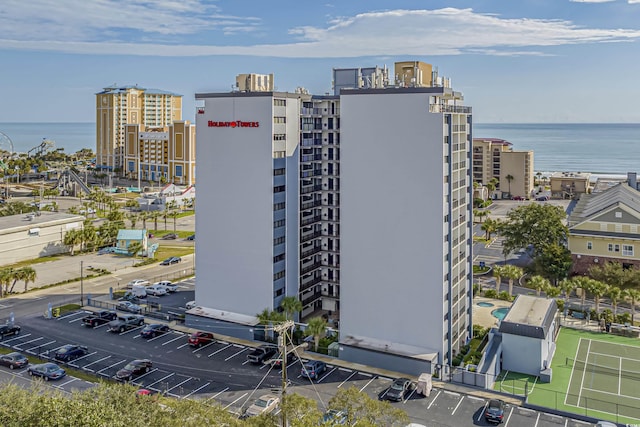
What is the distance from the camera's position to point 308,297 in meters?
45.7

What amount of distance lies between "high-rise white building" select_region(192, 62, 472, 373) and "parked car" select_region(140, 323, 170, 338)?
2.82 m

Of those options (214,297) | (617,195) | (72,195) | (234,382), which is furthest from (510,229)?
(72,195)

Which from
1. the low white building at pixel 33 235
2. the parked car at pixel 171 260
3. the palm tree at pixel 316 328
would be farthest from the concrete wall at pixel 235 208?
the low white building at pixel 33 235

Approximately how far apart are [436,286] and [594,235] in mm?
29108

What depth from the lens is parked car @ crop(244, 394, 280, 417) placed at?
29734 millimetres

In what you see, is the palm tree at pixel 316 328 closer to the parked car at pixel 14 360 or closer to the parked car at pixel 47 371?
the parked car at pixel 47 371

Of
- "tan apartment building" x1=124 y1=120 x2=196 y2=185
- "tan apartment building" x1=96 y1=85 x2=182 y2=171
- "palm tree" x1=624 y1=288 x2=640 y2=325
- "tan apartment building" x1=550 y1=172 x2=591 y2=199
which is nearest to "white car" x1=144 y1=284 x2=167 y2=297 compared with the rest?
"palm tree" x1=624 y1=288 x2=640 y2=325

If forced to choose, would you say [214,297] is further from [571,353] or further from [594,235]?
[594,235]

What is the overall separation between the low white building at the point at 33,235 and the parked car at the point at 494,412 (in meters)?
54.0

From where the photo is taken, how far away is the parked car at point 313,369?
34.8 metres

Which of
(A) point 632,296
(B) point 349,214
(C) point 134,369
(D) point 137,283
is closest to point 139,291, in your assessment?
(D) point 137,283

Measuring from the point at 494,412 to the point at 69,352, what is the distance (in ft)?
87.3

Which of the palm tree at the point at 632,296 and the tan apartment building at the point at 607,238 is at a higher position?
the tan apartment building at the point at 607,238

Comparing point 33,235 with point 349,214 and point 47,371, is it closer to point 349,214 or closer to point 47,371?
point 47,371
